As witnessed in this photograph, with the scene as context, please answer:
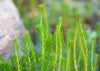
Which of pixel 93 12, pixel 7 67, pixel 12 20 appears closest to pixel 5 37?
pixel 12 20

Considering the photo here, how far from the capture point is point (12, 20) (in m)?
1.16

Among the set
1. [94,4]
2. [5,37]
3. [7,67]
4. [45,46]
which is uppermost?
[94,4]

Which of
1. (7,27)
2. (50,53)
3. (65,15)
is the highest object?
Answer: (65,15)

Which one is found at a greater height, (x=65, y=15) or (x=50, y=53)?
(x=65, y=15)

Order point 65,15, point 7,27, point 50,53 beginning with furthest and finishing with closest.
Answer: point 65,15 < point 7,27 < point 50,53

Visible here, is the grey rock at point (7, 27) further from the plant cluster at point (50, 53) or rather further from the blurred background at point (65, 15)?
the blurred background at point (65, 15)

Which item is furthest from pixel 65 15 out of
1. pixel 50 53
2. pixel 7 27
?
pixel 50 53

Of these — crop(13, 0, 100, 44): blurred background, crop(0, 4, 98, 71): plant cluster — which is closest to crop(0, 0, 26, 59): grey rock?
crop(0, 4, 98, 71): plant cluster

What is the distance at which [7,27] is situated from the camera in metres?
1.09

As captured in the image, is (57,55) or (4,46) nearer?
(57,55)

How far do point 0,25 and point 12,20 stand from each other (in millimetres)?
143

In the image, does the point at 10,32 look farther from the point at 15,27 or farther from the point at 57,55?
the point at 57,55

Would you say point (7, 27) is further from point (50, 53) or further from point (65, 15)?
point (65, 15)

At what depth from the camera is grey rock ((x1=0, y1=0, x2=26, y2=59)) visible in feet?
3.33
